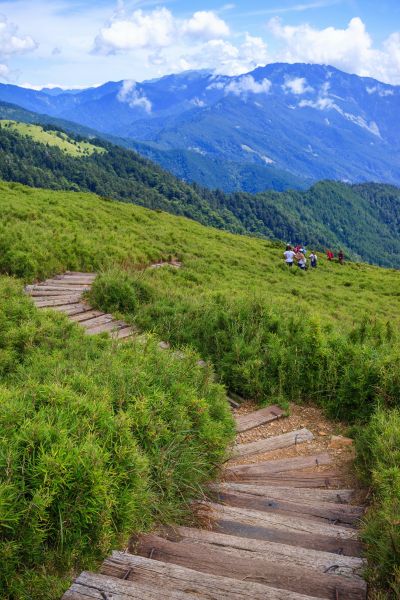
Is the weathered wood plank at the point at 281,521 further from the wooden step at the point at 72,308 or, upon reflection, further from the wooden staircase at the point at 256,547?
the wooden step at the point at 72,308

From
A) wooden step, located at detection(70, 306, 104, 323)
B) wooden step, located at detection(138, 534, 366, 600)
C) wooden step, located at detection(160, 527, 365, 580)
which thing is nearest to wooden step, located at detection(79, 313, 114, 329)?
wooden step, located at detection(70, 306, 104, 323)

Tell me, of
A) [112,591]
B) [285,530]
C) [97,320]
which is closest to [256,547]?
[285,530]

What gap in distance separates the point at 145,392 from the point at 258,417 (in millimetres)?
2914

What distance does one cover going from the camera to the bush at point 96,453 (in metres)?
3.45

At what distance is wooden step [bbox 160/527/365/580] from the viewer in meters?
3.54

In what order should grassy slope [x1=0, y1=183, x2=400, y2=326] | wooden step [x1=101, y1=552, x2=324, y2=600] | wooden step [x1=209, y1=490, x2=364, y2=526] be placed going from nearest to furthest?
wooden step [x1=101, y1=552, x2=324, y2=600]
wooden step [x1=209, y1=490, x2=364, y2=526]
grassy slope [x1=0, y1=183, x2=400, y2=326]

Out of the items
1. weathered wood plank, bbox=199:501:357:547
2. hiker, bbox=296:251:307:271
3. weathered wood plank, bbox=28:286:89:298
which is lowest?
hiker, bbox=296:251:307:271

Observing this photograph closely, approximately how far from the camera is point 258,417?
7852mm

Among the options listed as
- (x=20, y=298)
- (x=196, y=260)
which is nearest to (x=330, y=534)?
(x=20, y=298)

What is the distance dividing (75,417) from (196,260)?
1861 cm

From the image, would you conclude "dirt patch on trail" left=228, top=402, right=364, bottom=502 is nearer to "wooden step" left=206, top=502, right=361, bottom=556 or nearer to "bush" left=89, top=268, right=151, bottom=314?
"wooden step" left=206, top=502, right=361, bottom=556

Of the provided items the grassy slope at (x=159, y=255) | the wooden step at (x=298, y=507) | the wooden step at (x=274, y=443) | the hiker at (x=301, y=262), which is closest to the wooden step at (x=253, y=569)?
the wooden step at (x=298, y=507)

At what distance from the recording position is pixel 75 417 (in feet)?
14.4

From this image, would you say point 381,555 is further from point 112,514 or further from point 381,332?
point 381,332
